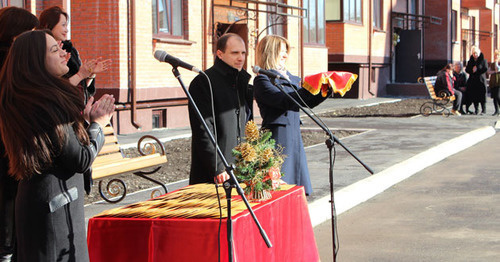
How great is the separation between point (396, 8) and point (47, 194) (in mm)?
33856

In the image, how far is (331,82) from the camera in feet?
18.0

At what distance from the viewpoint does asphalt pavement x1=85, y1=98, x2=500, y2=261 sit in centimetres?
680

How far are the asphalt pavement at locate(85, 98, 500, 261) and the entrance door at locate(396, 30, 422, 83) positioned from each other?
798 inches

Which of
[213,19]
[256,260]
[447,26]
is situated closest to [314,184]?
[256,260]

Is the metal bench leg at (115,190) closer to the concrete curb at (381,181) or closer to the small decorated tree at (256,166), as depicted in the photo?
the concrete curb at (381,181)

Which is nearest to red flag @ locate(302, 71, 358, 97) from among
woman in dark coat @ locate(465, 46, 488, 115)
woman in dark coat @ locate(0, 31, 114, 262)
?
woman in dark coat @ locate(0, 31, 114, 262)

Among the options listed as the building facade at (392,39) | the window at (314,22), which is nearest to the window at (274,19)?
the window at (314,22)

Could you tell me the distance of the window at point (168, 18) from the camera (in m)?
17.3

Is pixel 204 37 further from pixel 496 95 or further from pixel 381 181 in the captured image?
pixel 381 181

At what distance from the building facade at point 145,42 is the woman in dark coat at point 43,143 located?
35.5 feet

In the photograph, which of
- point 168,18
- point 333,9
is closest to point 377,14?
point 333,9

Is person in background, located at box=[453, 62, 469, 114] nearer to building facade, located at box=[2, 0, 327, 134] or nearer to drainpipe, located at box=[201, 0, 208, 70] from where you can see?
building facade, located at box=[2, 0, 327, 134]

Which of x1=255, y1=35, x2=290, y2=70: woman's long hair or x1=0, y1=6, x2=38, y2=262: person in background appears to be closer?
x1=0, y1=6, x2=38, y2=262: person in background

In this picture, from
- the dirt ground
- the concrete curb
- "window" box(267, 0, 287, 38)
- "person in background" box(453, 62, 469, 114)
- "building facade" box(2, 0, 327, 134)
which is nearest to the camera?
the concrete curb
